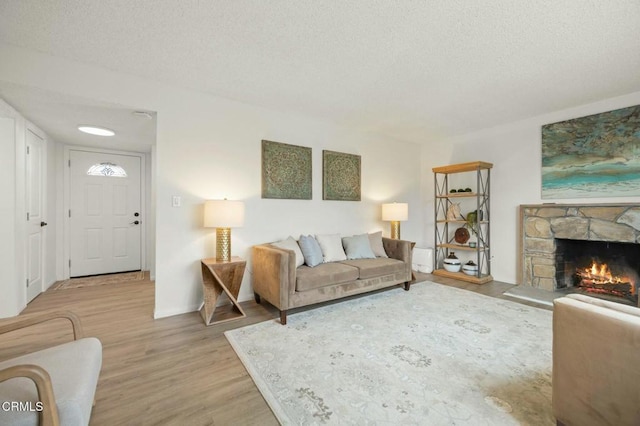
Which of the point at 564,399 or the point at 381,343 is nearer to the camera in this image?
the point at 564,399

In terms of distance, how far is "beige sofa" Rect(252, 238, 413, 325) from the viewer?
2.57 meters

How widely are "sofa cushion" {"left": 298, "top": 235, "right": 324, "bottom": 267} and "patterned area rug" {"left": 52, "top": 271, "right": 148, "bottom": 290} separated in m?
2.86

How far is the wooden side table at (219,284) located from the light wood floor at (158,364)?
0.12m

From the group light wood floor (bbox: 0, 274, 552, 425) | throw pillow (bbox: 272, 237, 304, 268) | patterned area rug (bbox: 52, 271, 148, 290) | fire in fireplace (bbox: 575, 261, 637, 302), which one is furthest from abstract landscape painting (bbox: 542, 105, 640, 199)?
patterned area rug (bbox: 52, 271, 148, 290)

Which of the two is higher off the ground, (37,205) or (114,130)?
(114,130)

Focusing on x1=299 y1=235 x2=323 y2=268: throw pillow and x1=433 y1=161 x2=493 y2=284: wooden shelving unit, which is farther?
x1=433 y1=161 x2=493 y2=284: wooden shelving unit

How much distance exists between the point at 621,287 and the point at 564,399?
3.32 meters

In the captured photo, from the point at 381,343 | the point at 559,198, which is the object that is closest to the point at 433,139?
the point at 559,198

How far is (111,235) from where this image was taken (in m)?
4.52

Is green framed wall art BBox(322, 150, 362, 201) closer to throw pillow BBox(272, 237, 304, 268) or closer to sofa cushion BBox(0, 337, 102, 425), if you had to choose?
throw pillow BBox(272, 237, 304, 268)

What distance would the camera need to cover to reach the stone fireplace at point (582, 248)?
3090 mm

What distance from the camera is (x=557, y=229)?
3.49m

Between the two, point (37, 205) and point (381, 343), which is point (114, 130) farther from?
point (381, 343)

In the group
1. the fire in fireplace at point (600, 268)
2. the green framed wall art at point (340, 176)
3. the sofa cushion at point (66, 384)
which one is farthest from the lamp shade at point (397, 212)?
the sofa cushion at point (66, 384)
